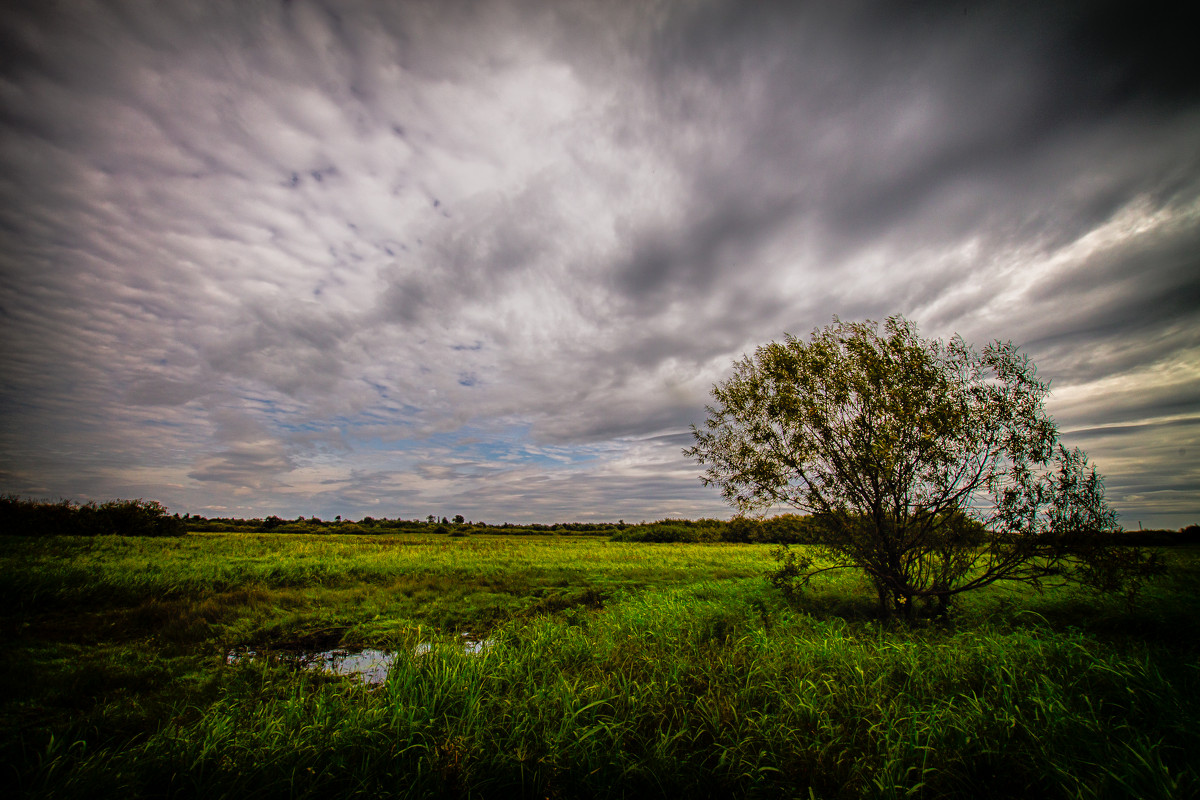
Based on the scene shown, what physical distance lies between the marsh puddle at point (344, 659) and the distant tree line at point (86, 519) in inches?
1196

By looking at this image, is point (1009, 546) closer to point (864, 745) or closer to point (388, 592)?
point (864, 745)

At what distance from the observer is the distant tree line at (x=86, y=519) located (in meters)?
26.0

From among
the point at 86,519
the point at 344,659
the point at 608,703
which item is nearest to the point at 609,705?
the point at 608,703

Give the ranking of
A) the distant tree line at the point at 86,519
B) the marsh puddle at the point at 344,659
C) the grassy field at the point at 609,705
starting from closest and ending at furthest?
1. the grassy field at the point at 609,705
2. the marsh puddle at the point at 344,659
3. the distant tree line at the point at 86,519

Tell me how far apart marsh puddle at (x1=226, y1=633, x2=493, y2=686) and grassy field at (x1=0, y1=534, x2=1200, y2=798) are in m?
0.39

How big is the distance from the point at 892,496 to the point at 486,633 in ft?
38.6

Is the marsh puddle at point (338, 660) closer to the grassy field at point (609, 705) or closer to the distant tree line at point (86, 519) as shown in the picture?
the grassy field at point (609, 705)

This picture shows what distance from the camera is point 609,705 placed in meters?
6.07

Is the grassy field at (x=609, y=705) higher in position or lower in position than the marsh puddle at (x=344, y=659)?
higher

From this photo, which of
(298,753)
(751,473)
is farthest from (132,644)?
(751,473)

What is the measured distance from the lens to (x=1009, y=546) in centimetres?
998

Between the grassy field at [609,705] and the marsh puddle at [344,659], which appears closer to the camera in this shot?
the grassy field at [609,705]

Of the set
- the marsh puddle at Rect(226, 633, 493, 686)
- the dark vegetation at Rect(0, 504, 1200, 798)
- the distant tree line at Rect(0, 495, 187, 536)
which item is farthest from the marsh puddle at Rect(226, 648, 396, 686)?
the distant tree line at Rect(0, 495, 187, 536)

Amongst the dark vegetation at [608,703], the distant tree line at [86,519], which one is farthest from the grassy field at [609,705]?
the distant tree line at [86,519]
